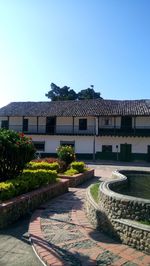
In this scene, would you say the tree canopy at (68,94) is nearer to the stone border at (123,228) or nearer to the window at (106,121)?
the window at (106,121)

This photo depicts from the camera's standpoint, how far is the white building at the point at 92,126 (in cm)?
3238

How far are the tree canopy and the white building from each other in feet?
67.4

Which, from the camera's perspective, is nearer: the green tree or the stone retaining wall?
the stone retaining wall

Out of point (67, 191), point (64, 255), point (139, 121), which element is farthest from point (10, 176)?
point (139, 121)

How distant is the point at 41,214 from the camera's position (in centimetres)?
838

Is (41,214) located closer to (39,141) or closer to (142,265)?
(142,265)

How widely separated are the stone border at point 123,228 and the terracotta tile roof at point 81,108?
2495cm

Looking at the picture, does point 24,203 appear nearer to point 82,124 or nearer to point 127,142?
point 127,142

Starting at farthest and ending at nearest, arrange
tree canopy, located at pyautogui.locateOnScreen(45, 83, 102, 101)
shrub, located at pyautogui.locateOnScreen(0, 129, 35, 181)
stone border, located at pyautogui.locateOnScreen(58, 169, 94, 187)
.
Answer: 1. tree canopy, located at pyautogui.locateOnScreen(45, 83, 102, 101)
2. stone border, located at pyautogui.locateOnScreen(58, 169, 94, 187)
3. shrub, located at pyautogui.locateOnScreen(0, 129, 35, 181)

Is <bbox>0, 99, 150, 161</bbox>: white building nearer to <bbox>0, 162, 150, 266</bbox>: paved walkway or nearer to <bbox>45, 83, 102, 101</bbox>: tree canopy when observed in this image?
<bbox>45, 83, 102, 101</bbox>: tree canopy

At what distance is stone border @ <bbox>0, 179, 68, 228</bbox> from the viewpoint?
7.55 meters

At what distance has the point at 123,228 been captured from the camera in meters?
6.50

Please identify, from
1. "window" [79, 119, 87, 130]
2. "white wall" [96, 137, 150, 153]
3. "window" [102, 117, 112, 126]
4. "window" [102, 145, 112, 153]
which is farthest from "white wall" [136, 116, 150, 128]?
"window" [79, 119, 87, 130]

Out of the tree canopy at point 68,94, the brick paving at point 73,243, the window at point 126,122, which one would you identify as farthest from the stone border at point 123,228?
the tree canopy at point 68,94
